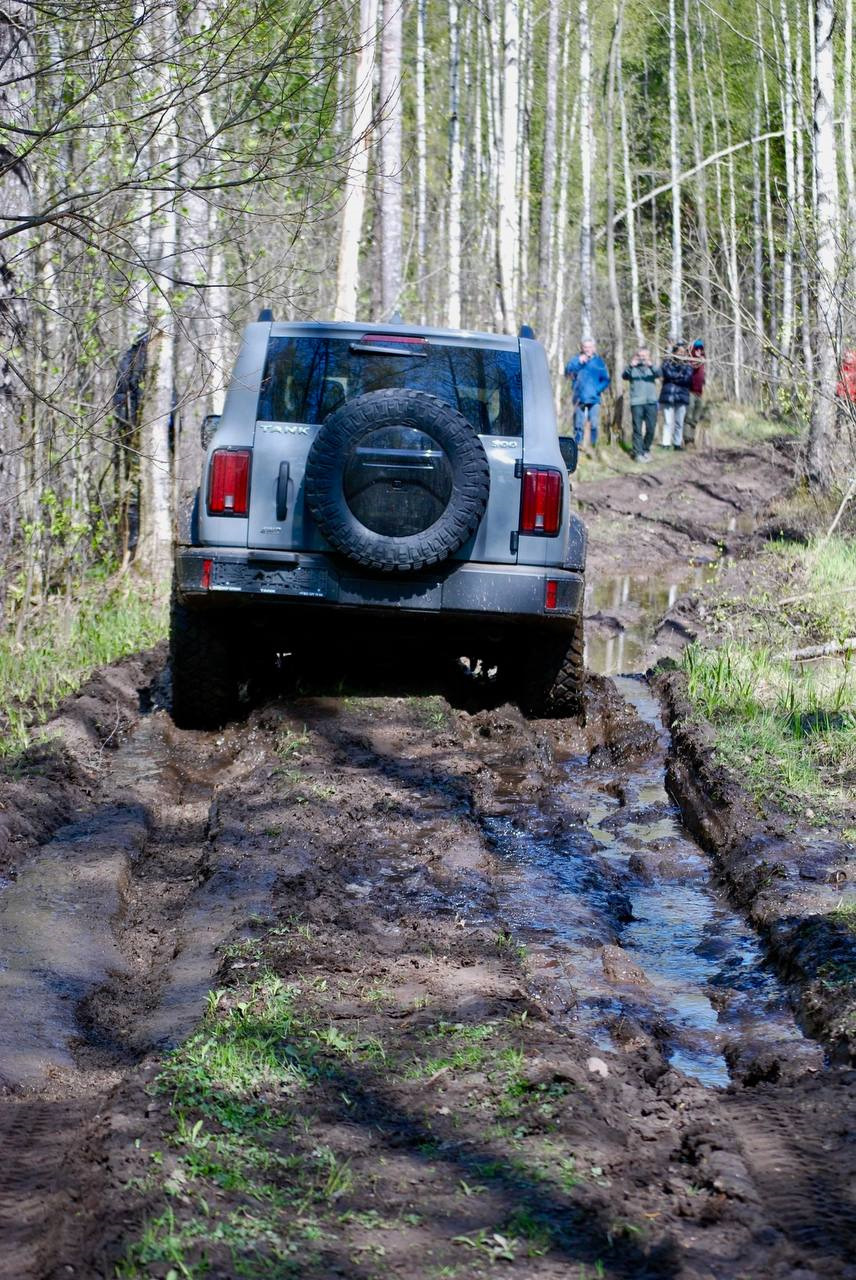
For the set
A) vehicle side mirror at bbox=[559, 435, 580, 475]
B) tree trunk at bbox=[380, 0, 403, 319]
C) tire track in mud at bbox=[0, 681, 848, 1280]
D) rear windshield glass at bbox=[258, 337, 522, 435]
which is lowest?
tire track in mud at bbox=[0, 681, 848, 1280]

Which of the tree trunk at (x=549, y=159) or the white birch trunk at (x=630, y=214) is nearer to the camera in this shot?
the tree trunk at (x=549, y=159)

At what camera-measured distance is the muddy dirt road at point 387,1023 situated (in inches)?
102

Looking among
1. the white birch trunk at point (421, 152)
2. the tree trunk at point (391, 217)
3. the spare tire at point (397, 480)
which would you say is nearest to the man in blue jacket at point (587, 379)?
the white birch trunk at point (421, 152)

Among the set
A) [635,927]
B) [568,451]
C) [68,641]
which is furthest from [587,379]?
[635,927]

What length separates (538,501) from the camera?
22.4 feet

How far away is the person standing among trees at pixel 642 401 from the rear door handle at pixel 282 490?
1781 centimetres

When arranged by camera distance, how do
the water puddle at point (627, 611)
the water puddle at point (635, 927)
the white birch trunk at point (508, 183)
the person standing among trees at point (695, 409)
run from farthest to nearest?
the person standing among trees at point (695, 409) < the white birch trunk at point (508, 183) < the water puddle at point (627, 611) < the water puddle at point (635, 927)

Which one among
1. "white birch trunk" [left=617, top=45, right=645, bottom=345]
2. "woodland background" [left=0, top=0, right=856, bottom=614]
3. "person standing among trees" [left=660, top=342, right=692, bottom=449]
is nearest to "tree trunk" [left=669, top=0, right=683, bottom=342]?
"woodland background" [left=0, top=0, right=856, bottom=614]

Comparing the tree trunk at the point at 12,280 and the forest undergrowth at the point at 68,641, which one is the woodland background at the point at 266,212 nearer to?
the tree trunk at the point at 12,280

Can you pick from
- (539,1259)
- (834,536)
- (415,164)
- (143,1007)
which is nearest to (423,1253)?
(539,1259)

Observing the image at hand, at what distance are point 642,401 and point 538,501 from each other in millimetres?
17817

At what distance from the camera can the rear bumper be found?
6723 mm

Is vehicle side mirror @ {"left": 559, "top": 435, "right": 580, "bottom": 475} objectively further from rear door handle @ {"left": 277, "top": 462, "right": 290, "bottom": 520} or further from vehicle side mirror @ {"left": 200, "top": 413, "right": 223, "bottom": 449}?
vehicle side mirror @ {"left": 200, "top": 413, "right": 223, "bottom": 449}

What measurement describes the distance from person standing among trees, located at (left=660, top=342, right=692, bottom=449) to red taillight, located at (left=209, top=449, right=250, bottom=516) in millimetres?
19474
